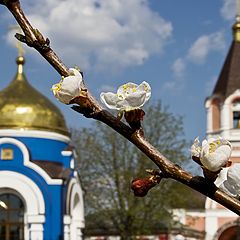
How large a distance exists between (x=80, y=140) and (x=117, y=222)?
2.95 m

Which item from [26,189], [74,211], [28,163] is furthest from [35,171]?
[74,211]

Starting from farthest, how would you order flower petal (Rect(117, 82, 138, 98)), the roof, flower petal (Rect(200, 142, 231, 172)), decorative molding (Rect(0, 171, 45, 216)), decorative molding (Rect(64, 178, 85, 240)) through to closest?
the roof
decorative molding (Rect(64, 178, 85, 240))
decorative molding (Rect(0, 171, 45, 216))
flower petal (Rect(117, 82, 138, 98))
flower petal (Rect(200, 142, 231, 172))

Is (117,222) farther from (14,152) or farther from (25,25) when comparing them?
Result: (25,25)

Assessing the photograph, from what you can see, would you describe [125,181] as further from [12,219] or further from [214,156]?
[214,156]

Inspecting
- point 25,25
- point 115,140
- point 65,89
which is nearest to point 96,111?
point 65,89

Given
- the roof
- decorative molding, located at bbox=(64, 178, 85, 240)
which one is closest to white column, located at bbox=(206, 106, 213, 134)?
the roof

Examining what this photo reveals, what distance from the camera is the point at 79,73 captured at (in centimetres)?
176

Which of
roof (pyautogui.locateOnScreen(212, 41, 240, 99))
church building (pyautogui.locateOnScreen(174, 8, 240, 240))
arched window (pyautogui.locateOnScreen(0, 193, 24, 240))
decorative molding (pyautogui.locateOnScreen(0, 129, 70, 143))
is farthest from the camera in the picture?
roof (pyautogui.locateOnScreen(212, 41, 240, 99))

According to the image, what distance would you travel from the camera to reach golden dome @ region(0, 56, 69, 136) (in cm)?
1850

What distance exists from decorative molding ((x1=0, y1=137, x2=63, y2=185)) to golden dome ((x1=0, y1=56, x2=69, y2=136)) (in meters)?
0.38

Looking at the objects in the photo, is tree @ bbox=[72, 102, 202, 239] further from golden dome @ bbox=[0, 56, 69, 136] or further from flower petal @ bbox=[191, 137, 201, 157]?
flower petal @ bbox=[191, 137, 201, 157]

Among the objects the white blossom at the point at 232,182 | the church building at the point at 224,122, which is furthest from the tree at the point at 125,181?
the white blossom at the point at 232,182

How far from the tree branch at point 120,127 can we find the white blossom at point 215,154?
7 cm

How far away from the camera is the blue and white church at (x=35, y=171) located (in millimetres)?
17875
